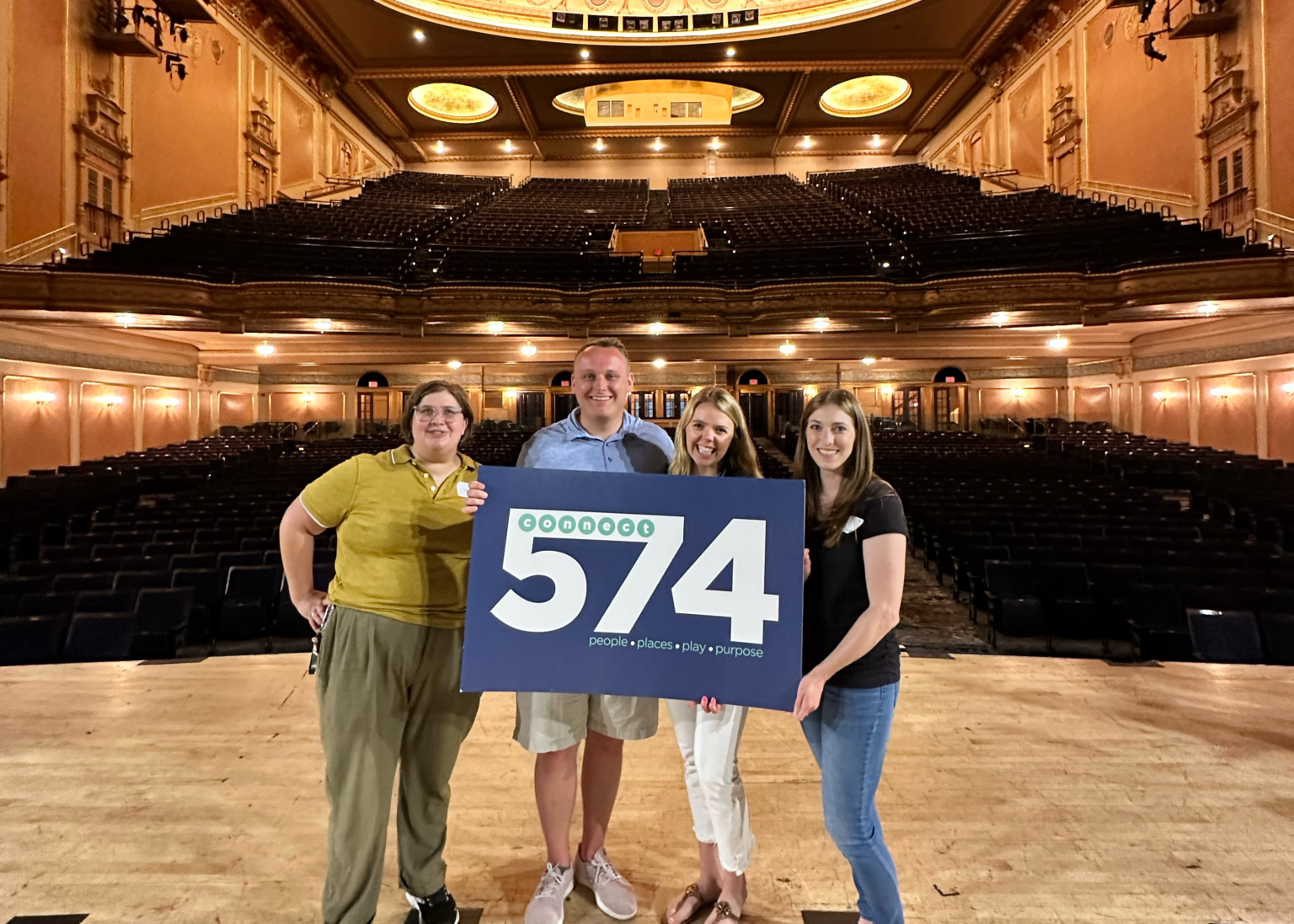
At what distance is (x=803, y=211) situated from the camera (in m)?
20.0

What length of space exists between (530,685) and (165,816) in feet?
5.63

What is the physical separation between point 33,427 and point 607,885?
15764mm

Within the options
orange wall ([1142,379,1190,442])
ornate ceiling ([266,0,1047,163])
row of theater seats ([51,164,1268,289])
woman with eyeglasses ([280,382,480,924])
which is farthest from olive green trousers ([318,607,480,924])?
ornate ceiling ([266,0,1047,163])

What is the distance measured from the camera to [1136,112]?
1602 centimetres

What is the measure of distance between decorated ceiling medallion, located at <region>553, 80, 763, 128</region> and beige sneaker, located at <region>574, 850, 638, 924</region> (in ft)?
84.1

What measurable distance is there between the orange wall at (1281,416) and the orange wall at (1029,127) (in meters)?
9.82

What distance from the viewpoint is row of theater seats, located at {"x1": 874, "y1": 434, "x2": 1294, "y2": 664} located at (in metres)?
4.39

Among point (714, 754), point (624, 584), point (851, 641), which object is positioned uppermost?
point (624, 584)

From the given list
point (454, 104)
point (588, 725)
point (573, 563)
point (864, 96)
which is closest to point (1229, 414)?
point (588, 725)

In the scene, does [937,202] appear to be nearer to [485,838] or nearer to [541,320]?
[541,320]

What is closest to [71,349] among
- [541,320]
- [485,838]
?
[541,320]

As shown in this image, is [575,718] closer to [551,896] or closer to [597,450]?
[551,896]

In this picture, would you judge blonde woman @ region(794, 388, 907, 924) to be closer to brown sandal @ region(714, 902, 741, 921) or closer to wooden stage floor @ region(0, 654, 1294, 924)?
brown sandal @ region(714, 902, 741, 921)

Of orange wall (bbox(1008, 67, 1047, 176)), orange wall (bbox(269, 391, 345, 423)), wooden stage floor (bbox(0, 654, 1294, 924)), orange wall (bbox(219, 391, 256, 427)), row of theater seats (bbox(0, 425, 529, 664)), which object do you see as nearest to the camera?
wooden stage floor (bbox(0, 654, 1294, 924))
